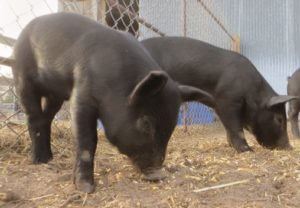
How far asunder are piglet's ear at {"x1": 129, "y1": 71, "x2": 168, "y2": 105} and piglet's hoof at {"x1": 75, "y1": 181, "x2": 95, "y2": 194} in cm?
51

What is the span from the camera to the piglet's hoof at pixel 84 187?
2.58m

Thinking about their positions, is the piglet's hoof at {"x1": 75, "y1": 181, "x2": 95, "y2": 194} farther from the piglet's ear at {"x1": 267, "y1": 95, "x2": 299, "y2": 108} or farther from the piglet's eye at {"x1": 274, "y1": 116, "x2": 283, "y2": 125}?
the piglet's eye at {"x1": 274, "y1": 116, "x2": 283, "y2": 125}

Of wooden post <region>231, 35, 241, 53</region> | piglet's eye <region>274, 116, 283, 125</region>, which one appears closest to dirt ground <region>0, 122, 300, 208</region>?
piglet's eye <region>274, 116, 283, 125</region>

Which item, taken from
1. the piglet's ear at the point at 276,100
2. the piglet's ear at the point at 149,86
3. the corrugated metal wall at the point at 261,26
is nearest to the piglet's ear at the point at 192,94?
the piglet's ear at the point at 149,86

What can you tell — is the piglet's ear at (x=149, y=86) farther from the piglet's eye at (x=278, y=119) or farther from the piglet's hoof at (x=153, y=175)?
the piglet's eye at (x=278, y=119)

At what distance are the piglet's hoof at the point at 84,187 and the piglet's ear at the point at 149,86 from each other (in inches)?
20.2

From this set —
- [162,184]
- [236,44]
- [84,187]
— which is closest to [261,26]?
[236,44]

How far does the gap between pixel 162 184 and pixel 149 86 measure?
626 mm

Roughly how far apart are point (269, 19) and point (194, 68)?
676cm

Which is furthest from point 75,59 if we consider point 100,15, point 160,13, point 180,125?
point 160,13

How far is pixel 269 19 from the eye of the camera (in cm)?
1139

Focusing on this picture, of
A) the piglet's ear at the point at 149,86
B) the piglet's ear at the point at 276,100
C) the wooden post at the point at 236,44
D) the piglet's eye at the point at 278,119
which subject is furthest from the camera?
the wooden post at the point at 236,44

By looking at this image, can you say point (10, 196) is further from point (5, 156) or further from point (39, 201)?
point (5, 156)

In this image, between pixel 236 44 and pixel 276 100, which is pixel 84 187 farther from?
pixel 236 44
